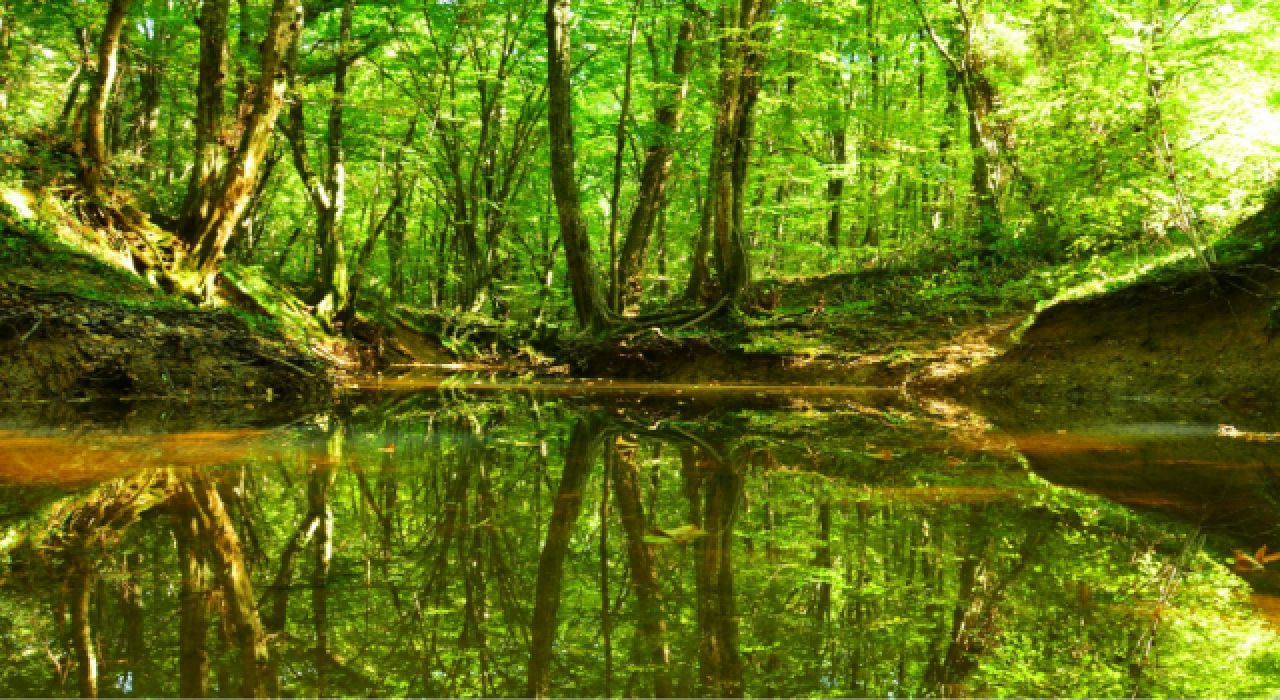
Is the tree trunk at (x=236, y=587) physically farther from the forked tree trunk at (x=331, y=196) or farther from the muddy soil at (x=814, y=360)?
the forked tree trunk at (x=331, y=196)

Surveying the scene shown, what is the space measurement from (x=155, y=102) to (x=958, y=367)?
678 inches

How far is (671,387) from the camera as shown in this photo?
33.4 ft

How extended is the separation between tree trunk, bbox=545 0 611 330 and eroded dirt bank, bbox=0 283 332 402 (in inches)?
165

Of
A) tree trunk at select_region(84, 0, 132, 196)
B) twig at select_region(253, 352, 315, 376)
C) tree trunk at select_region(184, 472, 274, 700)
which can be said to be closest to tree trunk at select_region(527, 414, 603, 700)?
tree trunk at select_region(184, 472, 274, 700)

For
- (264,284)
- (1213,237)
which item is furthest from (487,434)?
(264,284)

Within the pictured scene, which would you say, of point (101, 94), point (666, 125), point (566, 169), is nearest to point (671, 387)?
point (566, 169)

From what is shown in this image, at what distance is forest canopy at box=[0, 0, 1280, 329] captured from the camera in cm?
841

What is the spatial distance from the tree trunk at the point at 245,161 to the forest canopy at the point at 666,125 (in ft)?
0.11

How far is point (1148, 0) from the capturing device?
9.63 metres

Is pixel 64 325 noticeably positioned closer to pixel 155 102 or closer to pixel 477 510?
pixel 477 510

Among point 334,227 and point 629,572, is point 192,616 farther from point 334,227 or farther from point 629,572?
point 334,227

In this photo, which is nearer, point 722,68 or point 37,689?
point 37,689

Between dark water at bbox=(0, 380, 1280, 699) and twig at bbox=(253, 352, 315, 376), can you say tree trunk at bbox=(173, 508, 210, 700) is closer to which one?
dark water at bbox=(0, 380, 1280, 699)

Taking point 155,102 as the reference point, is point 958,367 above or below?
below
